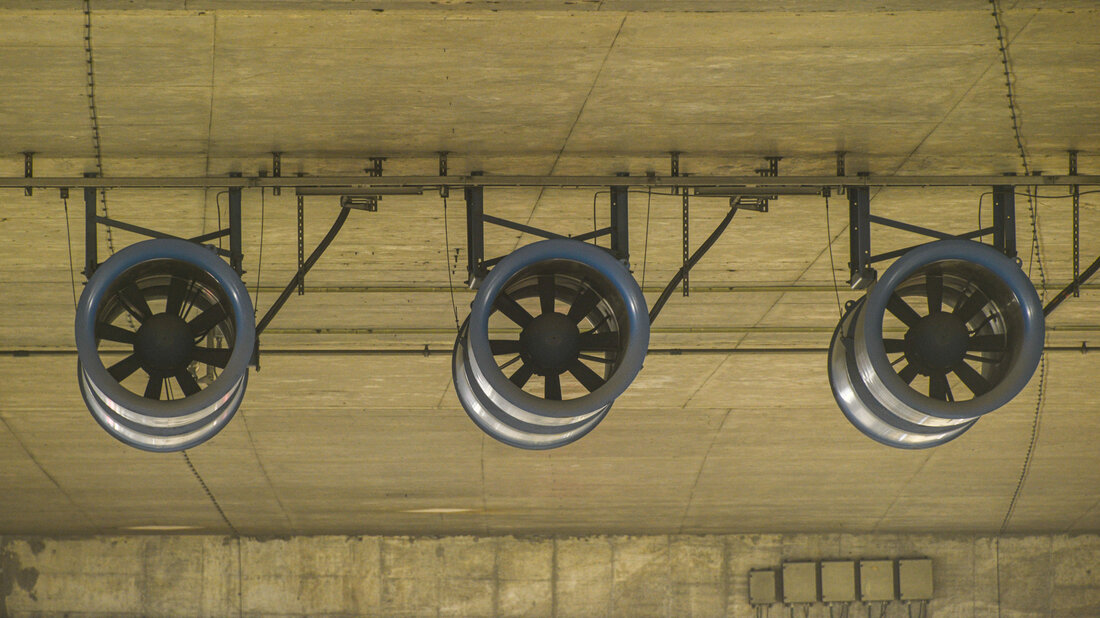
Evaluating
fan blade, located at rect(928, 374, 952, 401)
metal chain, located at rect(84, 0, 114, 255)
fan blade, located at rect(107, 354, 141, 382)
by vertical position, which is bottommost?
fan blade, located at rect(928, 374, 952, 401)

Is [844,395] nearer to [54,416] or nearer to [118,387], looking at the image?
[118,387]

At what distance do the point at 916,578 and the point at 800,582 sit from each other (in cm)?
120

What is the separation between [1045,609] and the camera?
44.4 feet

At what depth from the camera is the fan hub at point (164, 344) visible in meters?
7.38

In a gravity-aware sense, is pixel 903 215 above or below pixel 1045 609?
above

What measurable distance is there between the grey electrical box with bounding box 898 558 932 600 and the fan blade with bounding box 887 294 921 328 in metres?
6.39

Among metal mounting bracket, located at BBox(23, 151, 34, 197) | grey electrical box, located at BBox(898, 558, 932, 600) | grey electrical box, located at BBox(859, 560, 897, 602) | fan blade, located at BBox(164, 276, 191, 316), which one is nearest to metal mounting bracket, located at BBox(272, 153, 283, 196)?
fan blade, located at BBox(164, 276, 191, 316)

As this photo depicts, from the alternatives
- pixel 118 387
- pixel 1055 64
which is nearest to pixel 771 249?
pixel 1055 64

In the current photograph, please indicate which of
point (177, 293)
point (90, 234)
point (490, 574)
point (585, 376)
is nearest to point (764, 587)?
point (490, 574)

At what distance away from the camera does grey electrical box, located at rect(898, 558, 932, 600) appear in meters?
13.4

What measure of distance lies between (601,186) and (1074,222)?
331cm

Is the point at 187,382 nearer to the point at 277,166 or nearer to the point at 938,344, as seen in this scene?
the point at 277,166

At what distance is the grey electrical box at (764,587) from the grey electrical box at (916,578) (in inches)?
50.6

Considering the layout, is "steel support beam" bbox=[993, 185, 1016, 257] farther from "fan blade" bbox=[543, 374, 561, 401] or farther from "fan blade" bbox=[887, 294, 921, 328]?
"fan blade" bbox=[543, 374, 561, 401]
